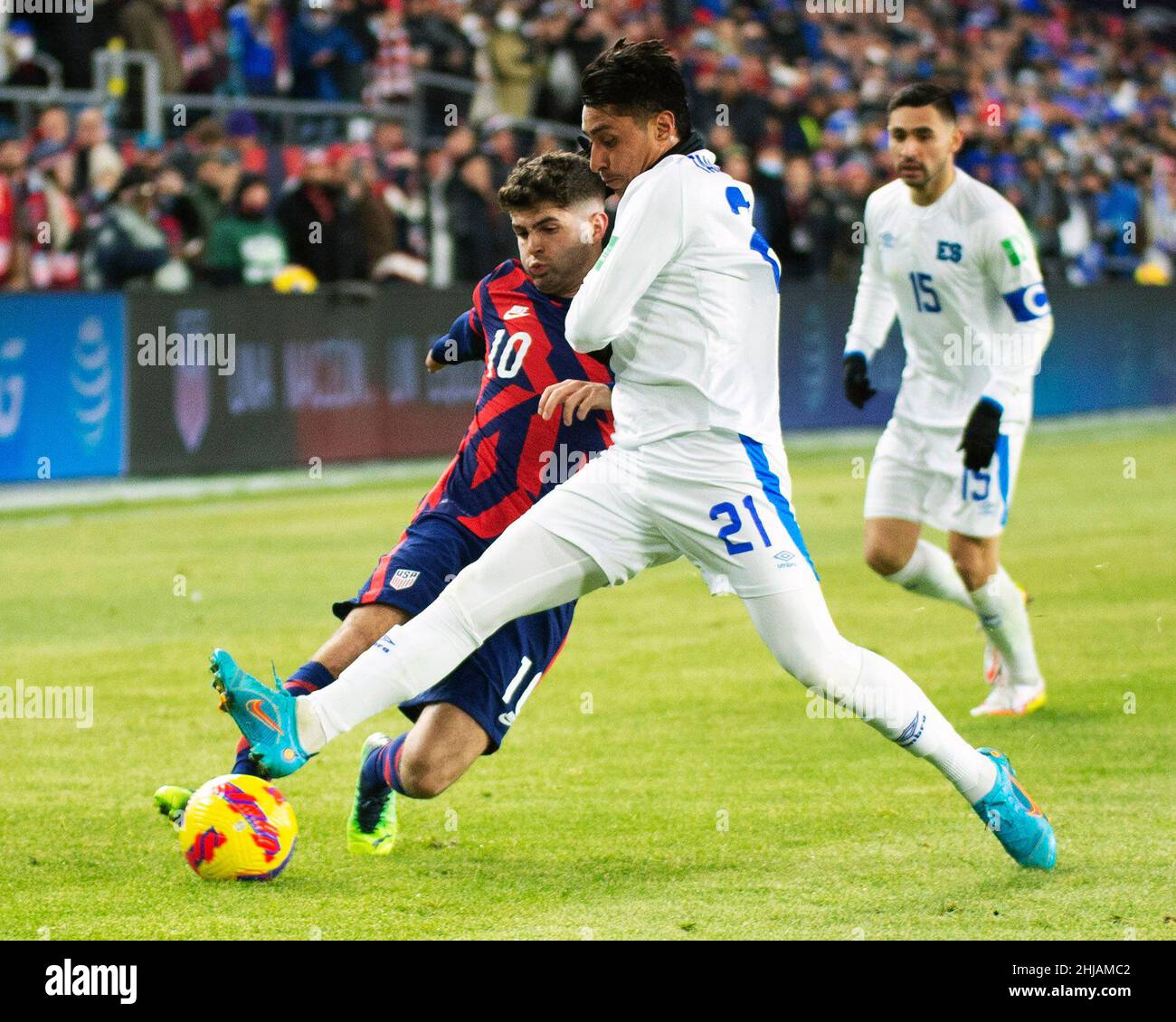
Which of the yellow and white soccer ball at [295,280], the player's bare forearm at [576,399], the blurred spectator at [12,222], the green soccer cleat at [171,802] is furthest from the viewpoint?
the yellow and white soccer ball at [295,280]

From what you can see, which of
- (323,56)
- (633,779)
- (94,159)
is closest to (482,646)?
(633,779)

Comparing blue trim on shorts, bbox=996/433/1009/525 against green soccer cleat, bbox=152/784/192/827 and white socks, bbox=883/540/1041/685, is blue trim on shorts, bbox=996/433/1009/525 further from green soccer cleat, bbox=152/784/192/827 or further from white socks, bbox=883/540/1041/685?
green soccer cleat, bbox=152/784/192/827

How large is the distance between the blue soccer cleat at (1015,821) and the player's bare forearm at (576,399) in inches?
58.1

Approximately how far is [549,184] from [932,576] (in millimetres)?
3791

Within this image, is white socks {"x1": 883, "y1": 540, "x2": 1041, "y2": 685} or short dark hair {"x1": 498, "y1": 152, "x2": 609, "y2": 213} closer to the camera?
short dark hair {"x1": 498, "y1": 152, "x2": 609, "y2": 213}

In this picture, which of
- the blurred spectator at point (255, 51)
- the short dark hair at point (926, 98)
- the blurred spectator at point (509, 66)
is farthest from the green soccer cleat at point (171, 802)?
the blurred spectator at point (509, 66)

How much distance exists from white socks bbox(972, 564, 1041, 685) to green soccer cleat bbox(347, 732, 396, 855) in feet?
10.9

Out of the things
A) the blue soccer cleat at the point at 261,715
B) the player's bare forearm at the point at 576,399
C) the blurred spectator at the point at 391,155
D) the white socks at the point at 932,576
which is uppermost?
the blurred spectator at the point at 391,155

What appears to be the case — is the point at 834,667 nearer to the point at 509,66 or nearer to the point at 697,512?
the point at 697,512

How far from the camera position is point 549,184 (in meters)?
5.74

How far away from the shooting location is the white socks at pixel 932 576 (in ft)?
29.1

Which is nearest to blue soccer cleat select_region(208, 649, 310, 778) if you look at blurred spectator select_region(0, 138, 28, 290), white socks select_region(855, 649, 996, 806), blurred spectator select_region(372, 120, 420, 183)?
white socks select_region(855, 649, 996, 806)

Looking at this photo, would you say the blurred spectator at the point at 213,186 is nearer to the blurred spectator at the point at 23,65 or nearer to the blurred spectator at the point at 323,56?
the blurred spectator at the point at 23,65

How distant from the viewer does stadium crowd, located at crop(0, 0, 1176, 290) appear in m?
17.1
